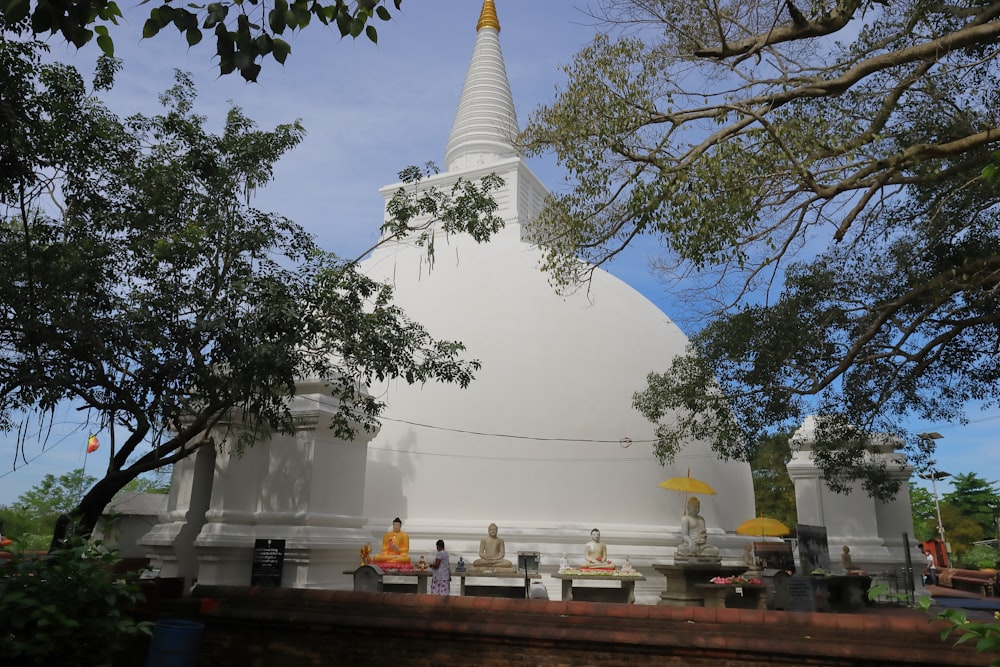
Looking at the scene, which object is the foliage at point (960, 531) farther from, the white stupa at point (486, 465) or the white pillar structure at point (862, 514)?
the white stupa at point (486, 465)

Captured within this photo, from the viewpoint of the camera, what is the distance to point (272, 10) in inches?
159

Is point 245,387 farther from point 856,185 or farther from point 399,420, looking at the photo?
point 856,185

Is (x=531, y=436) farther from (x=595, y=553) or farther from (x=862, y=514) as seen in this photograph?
(x=862, y=514)

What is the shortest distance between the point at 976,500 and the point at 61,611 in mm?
46526

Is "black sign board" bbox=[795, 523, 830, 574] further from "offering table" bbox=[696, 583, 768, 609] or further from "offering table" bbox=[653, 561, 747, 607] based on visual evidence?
"offering table" bbox=[653, 561, 747, 607]

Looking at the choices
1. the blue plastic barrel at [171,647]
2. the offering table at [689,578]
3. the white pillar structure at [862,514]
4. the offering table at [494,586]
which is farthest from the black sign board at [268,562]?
the white pillar structure at [862,514]

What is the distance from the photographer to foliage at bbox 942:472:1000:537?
39.2m

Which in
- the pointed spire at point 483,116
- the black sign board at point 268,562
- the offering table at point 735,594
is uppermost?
the pointed spire at point 483,116

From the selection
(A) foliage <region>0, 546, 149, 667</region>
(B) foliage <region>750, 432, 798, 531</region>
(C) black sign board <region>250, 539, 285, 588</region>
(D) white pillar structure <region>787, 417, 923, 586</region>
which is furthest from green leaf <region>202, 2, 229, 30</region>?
(B) foliage <region>750, 432, 798, 531</region>

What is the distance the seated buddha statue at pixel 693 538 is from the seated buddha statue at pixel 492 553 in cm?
249

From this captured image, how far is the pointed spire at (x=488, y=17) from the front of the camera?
20.6 meters

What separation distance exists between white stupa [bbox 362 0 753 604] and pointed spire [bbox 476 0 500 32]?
9.17 metres

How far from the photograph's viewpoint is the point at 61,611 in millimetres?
4996

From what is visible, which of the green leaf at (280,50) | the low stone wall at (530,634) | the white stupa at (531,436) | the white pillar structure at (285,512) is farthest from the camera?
the white stupa at (531,436)
